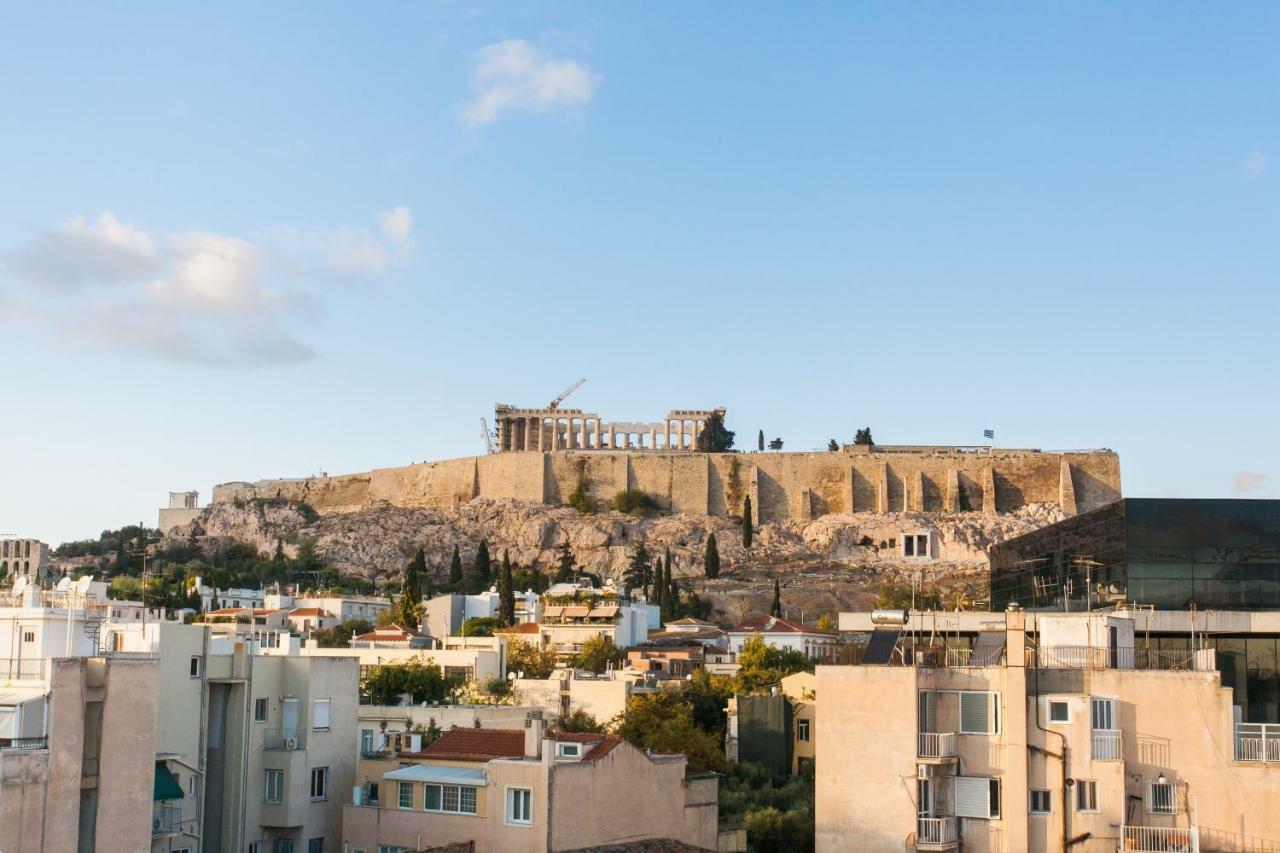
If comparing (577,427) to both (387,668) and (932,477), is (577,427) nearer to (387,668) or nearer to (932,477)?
(932,477)

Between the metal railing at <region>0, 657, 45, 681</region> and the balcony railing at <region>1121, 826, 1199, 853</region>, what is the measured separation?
1441cm

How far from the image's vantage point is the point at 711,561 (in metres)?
102

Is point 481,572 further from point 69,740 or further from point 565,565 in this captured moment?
point 69,740

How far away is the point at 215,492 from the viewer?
444ft

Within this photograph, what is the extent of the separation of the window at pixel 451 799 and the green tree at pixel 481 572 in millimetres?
65469

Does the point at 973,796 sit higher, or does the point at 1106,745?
the point at 1106,745

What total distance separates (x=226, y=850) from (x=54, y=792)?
358 inches

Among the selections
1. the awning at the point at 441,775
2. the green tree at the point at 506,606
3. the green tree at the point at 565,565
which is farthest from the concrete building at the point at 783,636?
the awning at the point at 441,775

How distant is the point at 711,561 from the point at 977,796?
8057cm

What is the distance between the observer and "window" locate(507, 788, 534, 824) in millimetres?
24344

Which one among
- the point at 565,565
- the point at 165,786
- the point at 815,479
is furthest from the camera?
the point at 815,479

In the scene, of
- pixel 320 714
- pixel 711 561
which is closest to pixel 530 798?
pixel 320 714

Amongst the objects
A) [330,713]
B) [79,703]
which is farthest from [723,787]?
[79,703]

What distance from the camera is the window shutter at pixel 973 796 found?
2136cm
